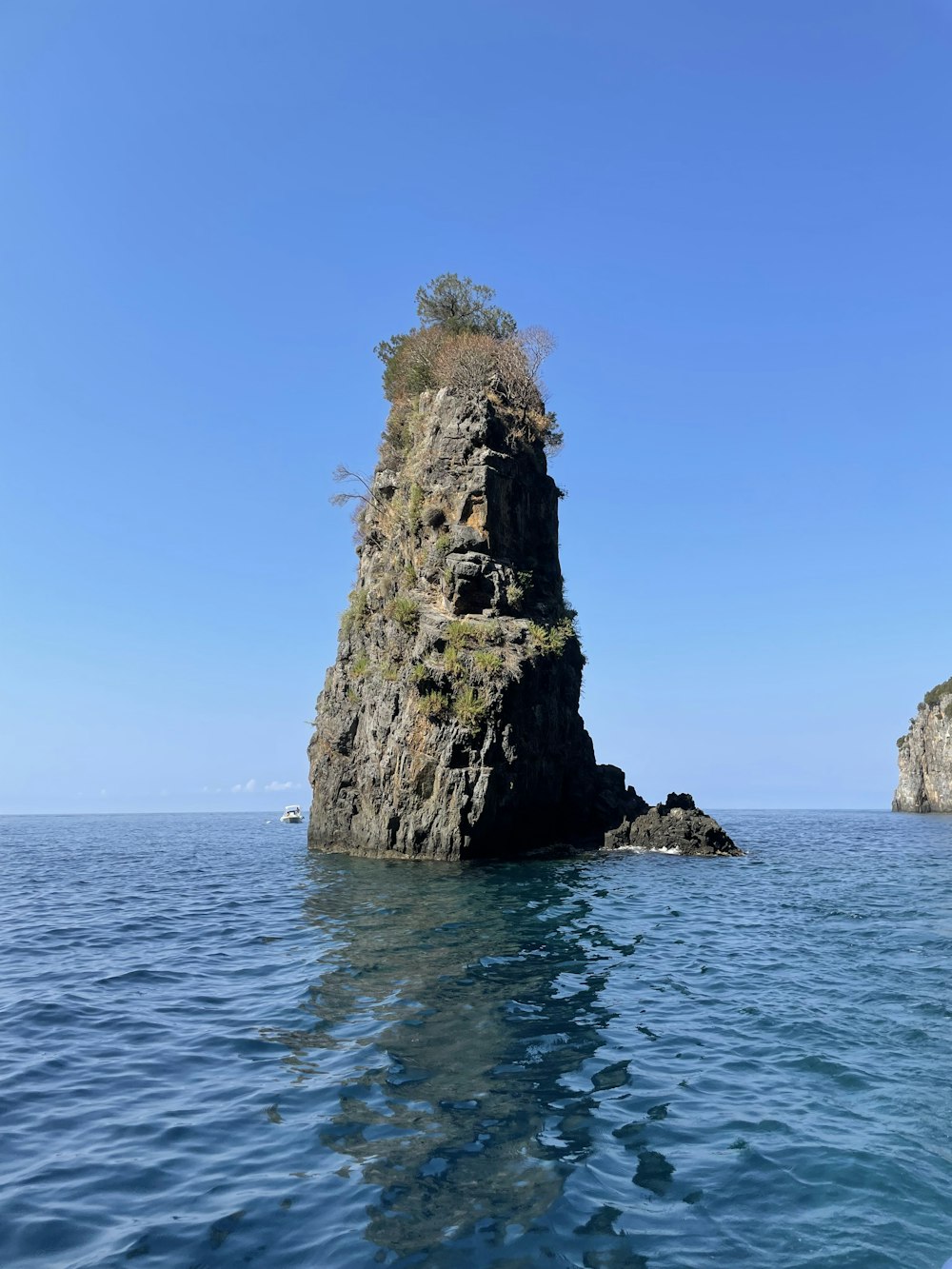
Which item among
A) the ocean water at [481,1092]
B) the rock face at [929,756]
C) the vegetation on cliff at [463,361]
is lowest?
the ocean water at [481,1092]

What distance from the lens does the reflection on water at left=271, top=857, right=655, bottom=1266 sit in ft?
21.2

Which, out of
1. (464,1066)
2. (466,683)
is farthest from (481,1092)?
(466,683)

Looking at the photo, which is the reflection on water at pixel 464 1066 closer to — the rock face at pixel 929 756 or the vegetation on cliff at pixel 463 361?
the vegetation on cliff at pixel 463 361

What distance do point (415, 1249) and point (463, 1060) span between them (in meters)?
3.88

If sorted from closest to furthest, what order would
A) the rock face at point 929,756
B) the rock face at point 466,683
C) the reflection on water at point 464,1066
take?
the reflection on water at point 464,1066 < the rock face at point 466,683 < the rock face at point 929,756

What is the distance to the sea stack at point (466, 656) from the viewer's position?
101 ft

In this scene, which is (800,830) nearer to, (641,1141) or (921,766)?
(921,766)

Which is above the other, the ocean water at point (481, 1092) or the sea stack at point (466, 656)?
the sea stack at point (466, 656)

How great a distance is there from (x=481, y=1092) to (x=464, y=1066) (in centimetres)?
81

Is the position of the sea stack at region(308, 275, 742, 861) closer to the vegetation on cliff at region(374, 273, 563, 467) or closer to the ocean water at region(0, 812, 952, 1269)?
the vegetation on cliff at region(374, 273, 563, 467)

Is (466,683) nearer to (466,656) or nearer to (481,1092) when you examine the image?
(466,656)

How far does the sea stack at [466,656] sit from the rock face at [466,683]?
0.08 m

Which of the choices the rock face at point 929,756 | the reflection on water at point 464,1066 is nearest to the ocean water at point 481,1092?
A: the reflection on water at point 464,1066

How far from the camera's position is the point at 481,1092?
28.8 ft
